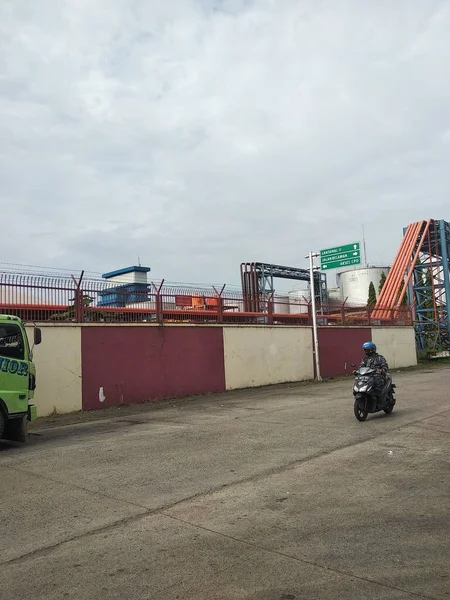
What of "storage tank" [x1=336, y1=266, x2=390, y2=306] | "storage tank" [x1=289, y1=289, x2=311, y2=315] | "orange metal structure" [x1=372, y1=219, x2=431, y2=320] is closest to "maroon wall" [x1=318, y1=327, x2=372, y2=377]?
"storage tank" [x1=289, y1=289, x2=311, y2=315]

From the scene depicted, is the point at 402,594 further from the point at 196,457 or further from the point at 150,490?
the point at 196,457

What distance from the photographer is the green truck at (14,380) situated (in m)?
8.98

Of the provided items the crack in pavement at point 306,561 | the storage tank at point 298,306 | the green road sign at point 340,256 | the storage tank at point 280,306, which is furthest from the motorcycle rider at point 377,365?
the green road sign at point 340,256

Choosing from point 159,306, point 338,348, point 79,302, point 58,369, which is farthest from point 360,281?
point 58,369

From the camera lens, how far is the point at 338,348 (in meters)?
25.4

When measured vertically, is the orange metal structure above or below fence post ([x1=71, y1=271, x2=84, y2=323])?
above

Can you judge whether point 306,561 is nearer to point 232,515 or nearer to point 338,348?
point 232,515

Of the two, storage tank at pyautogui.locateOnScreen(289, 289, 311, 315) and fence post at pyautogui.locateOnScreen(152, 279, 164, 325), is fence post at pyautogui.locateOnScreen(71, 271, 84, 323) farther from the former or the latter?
storage tank at pyautogui.locateOnScreen(289, 289, 311, 315)

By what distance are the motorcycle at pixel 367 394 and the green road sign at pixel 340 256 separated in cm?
1283

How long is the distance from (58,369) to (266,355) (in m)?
9.30

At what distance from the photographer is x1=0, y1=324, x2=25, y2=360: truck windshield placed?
29.9ft

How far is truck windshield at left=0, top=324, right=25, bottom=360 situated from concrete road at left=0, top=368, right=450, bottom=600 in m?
1.69

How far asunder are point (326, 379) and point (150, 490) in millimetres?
18107

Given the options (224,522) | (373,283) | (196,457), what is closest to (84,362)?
(196,457)
